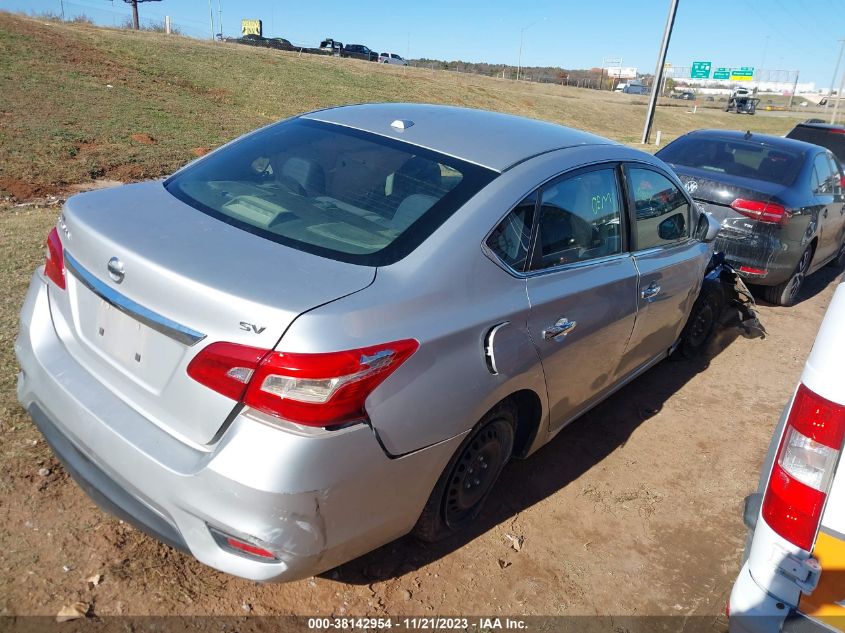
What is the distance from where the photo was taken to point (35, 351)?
2584 millimetres

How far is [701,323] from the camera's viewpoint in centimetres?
539

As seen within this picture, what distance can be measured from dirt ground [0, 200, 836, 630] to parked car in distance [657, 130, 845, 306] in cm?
272

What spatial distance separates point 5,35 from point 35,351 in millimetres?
22681

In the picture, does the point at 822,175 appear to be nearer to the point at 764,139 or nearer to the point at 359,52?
the point at 764,139

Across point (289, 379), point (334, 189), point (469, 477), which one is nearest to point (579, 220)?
point (334, 189)

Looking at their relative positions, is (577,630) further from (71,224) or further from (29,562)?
(71,224)

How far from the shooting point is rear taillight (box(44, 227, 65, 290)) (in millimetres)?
2615

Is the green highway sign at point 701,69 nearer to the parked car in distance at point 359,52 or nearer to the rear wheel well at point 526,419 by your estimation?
the parked car in distance at point 359,52

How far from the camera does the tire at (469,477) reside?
2652mm

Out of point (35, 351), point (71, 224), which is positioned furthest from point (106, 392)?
point (71, 224)

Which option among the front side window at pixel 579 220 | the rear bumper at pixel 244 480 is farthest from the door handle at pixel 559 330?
the rear bumper at pixel 244 480

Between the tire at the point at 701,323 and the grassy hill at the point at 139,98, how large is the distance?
7.92 m

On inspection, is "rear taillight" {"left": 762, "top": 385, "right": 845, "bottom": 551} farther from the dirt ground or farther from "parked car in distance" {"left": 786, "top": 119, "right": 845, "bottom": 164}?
"parked car in distance" {"left": 786, "top": 119, "right": 845, "bottom": 164}

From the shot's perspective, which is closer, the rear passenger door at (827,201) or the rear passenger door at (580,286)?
the rear passenger door at (580,286)
